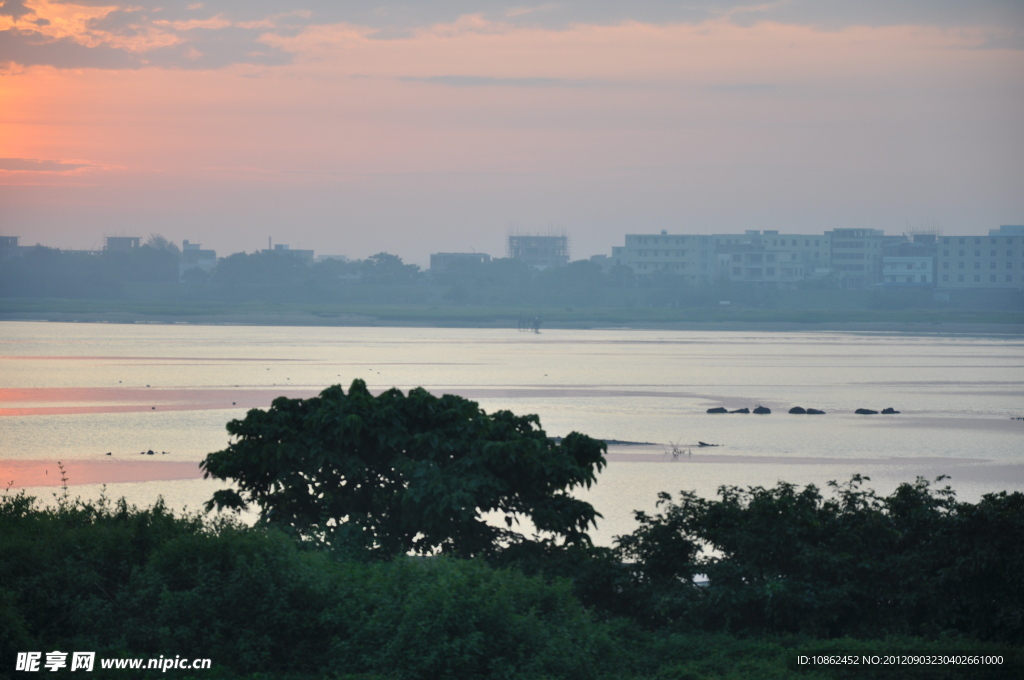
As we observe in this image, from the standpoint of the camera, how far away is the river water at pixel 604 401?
39.2 m

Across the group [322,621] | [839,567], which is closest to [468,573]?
[322,621]

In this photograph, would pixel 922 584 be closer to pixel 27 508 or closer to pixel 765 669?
pixel 765 669

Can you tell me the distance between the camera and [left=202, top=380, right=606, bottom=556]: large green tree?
18938 mm

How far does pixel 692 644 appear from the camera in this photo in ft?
54.0

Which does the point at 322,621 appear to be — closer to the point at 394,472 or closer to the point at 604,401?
the point at 394,472

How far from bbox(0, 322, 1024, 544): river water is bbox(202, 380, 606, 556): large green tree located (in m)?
8.26

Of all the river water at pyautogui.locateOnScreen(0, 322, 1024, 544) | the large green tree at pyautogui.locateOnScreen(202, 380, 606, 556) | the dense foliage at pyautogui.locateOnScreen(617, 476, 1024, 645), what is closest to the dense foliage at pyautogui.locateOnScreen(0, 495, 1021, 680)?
the dense foliage at pyautogui.locateOnScreen(617, 476, 1024, 645)

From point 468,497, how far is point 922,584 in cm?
710

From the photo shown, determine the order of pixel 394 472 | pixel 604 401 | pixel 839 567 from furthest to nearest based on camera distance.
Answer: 1. pixel 604 401
2. pixel 394 472
3. pixel 839 567

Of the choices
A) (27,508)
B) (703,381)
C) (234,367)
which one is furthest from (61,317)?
(27,508)

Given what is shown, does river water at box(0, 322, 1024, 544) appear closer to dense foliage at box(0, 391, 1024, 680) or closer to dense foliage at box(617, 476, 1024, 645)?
dense foliage at box(0, 391, 1024, 680)

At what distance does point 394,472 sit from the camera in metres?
19.8

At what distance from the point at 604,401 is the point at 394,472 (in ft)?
154

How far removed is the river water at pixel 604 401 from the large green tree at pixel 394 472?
27.1 feet
